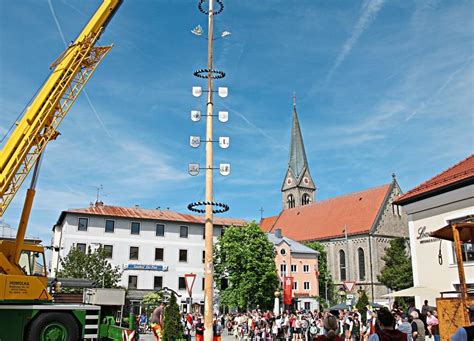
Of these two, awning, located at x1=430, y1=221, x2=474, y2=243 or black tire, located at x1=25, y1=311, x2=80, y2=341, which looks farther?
black tire, located at x1=25, y1=311, x2=80, y2=341

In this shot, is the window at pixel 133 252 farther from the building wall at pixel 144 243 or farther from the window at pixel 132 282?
the window at pixel 132 282

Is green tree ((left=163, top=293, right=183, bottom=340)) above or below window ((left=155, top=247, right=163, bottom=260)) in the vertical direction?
below

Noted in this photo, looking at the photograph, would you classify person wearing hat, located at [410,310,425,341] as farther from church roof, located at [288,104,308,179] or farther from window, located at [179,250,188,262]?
church roof, located at [288,104,308,179]

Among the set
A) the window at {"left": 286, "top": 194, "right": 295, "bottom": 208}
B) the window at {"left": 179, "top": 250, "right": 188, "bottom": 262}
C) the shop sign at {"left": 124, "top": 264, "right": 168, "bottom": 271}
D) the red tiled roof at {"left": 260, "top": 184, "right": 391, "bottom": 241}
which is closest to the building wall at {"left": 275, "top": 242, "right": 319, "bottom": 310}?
the red tiled roof at {"left": 260, "top": 184, "right": 391, "bottom": 241}

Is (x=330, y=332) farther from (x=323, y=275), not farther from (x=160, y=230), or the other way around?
(x=323, y=275)

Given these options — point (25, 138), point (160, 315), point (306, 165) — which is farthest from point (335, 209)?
point (25, 138)

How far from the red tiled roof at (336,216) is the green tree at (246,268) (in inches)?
847

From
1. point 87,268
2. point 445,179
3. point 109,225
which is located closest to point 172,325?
point 445,179

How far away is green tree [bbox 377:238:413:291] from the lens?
173 feet

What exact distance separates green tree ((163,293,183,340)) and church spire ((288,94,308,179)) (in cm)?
8427

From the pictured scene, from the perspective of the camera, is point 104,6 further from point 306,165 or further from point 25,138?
point 306,165

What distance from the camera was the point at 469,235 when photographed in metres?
10.5

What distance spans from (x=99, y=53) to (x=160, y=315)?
9978 mm

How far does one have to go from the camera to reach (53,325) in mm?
13234
